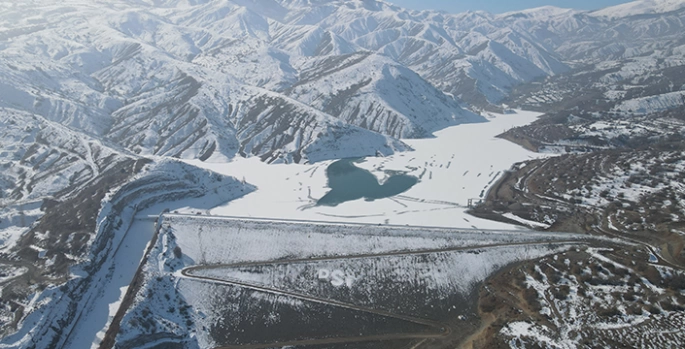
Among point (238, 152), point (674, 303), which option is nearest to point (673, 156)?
point (674, 303)

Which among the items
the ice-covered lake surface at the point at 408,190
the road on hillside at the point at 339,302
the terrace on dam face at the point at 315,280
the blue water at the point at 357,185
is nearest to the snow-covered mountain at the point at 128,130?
the ice-covered lake surface at the point at 408,190

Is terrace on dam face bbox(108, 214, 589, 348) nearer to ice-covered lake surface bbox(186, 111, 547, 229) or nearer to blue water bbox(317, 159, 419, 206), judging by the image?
ice-covered lake surface bbox(186, 111, 547, 229)

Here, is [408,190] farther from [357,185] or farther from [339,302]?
[339,302]

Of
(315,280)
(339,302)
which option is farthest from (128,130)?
(339,302)

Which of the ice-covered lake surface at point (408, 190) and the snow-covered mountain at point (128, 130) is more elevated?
the snow-covered mountain at point (128, 130)

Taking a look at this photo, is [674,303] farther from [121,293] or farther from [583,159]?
[121,293]

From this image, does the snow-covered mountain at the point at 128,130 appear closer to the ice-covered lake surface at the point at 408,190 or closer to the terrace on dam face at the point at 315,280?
the ice-covered lake surface at the point at 408,190

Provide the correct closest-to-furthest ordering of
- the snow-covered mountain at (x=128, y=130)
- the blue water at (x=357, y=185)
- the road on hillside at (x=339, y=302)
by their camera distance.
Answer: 1. the road on hillside at (x=339, y=302)
2. the snow-covered mountain at (x=128, y=130)
3. the blue water at (x=357, y=185)

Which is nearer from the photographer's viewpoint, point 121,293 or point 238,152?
point 121,293
